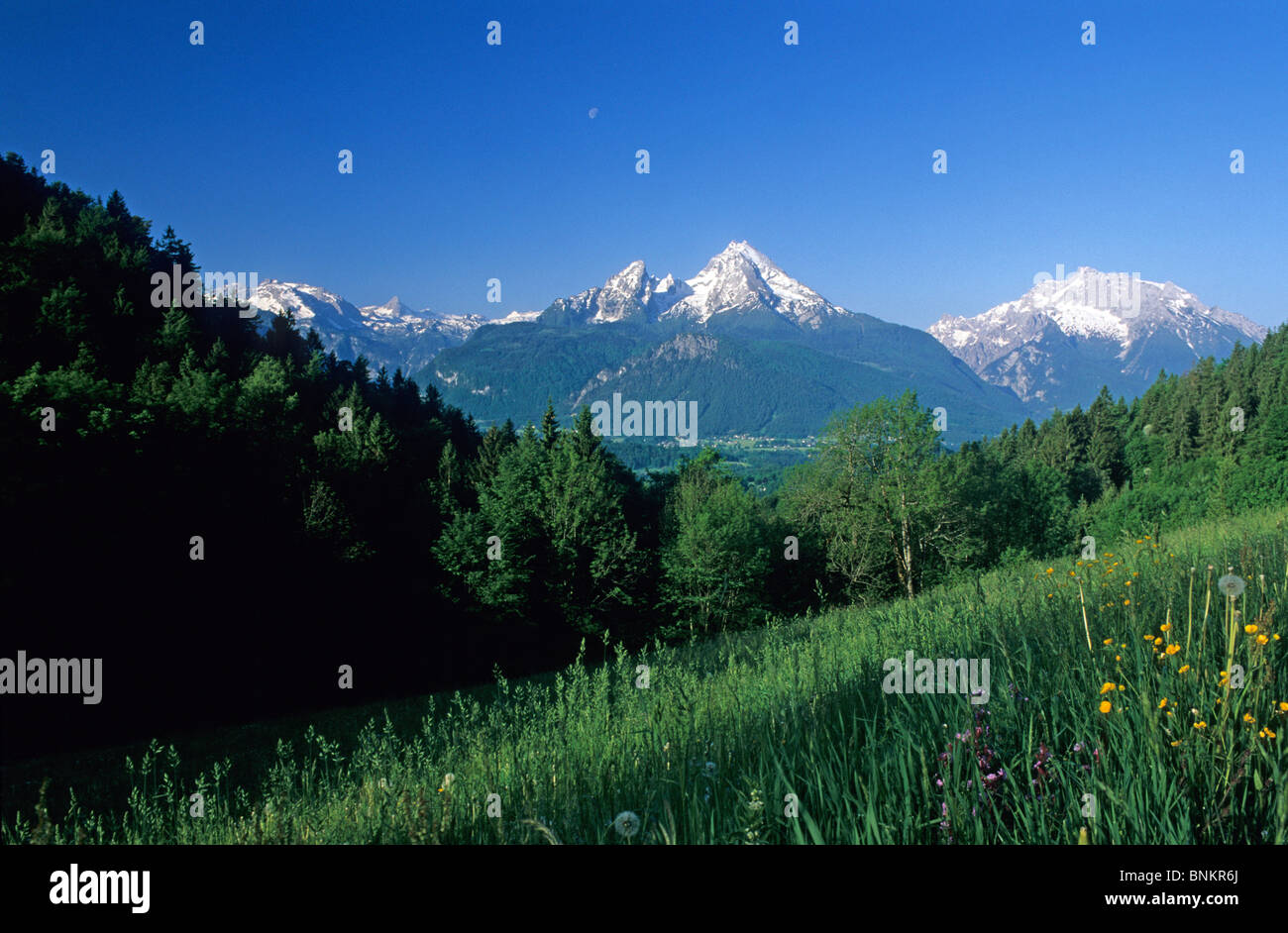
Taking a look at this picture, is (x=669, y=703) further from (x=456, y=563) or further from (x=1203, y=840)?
(x=456, y=563)

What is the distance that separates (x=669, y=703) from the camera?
4871mm

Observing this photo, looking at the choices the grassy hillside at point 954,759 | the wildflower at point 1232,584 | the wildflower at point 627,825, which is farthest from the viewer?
the wildflower at point 1232,584

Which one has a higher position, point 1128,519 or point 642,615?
point 1128,519

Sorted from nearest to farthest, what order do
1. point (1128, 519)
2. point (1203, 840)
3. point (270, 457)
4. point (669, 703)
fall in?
1. point (1203, 840)
2. point (669, 703)
3. point (270, 457)
4. point (1128, 519)

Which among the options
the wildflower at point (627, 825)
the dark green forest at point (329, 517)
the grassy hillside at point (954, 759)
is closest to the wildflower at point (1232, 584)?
the grassy hillside at point (954, 759)

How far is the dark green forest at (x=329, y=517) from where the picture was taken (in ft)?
70.0

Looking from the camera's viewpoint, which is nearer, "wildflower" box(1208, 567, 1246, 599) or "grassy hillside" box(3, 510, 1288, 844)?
"grassy hillside" box(3, 510, 1288, 844)

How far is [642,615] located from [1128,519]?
141 ft

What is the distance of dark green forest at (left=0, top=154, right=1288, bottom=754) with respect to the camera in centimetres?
2134

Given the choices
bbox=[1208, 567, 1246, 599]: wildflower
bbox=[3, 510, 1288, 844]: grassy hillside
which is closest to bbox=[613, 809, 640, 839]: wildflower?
bbox=[3, 510, 1288, 844]: grassy hillside

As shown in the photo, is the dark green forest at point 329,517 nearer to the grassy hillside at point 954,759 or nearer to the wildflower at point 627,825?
the grassy hillside at point 954,759

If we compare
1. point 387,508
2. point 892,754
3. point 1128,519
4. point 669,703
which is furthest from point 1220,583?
point 1128,519

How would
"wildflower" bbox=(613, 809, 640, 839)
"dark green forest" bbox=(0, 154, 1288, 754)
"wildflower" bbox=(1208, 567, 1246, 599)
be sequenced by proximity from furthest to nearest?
"dark green forest" bbox=(0, 154, 1288, 754) < "wildflower" bbox=(1208, 567, 1246, 599) < "wildflower" bbox=(613, 809, 640, 839)

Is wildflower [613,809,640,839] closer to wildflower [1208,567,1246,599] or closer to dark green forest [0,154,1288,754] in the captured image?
wildflower [1208,567,1246,599]
